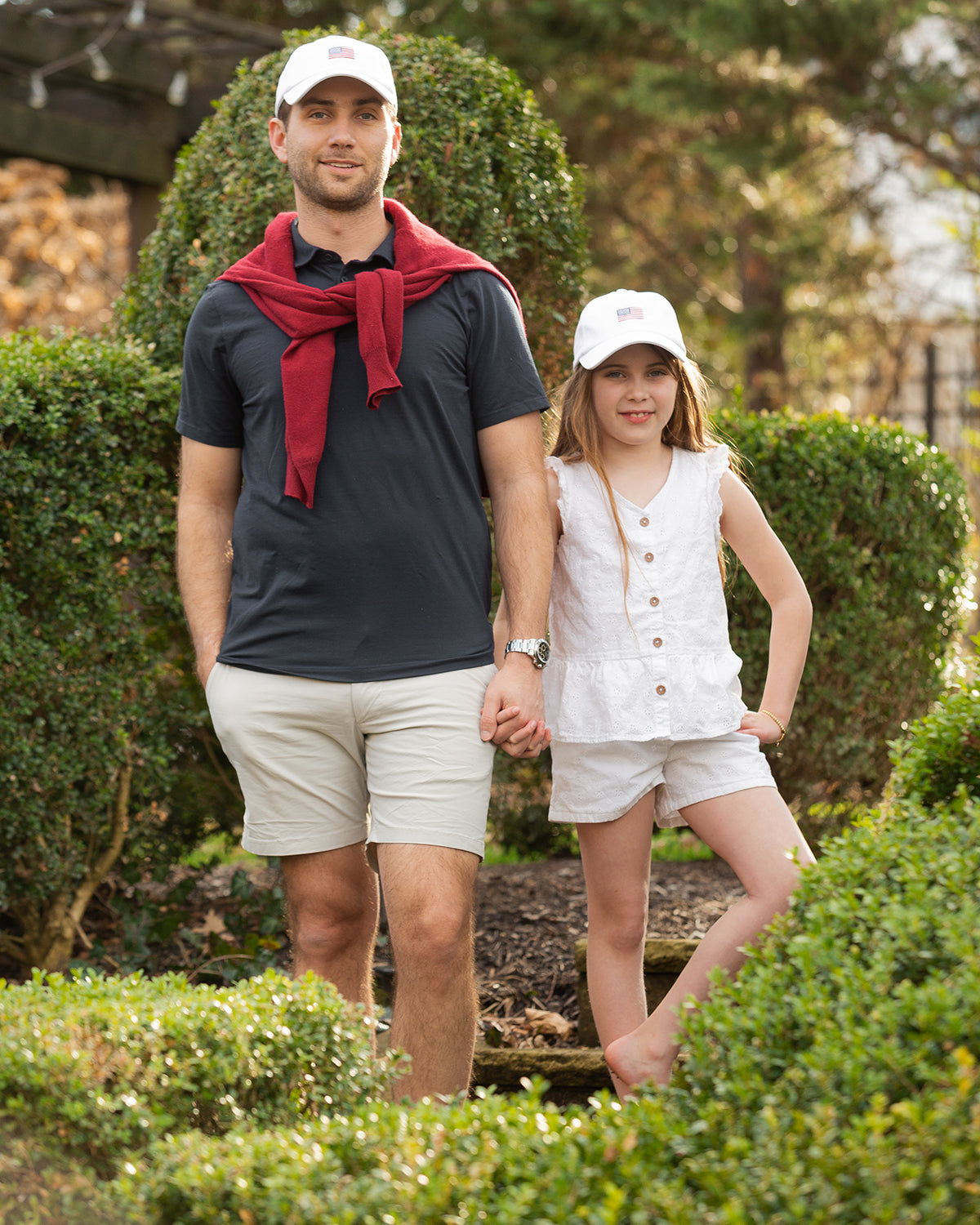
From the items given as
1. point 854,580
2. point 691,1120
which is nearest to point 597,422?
point 691,1120

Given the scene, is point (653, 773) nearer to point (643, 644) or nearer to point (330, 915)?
point (643, 644)

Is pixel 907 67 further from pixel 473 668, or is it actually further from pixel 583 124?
pixel 473 668

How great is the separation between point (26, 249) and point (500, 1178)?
1143 cm

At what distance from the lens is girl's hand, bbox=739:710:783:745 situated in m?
2.66

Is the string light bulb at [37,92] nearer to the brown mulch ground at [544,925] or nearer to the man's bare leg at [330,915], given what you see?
the brown mulch ground at [544,925]

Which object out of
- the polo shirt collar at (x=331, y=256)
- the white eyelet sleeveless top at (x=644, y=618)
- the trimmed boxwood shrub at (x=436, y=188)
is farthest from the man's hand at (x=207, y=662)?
the trimmed boxwood shrub at (x=436, y=188)

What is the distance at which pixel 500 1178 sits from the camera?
5.26 ft

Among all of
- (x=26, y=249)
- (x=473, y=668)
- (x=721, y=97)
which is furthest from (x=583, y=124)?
(x=473, y=668)

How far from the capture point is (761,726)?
2664 mm

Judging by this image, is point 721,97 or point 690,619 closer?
point 690,619

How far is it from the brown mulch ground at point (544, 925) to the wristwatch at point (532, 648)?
4.28ft

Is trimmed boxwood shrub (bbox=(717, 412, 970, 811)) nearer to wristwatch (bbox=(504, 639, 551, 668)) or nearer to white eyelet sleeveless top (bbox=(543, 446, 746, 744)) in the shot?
white eyelet sleeveless top (bbox=(543, 446, 746, 744))

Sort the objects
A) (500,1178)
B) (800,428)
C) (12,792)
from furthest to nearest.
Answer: (800,428)
(12,792)
(500,1178)

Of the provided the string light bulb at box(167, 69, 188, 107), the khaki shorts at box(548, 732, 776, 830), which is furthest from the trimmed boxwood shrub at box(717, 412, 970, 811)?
the string light bulb at box(167, 69, 188, 107)
